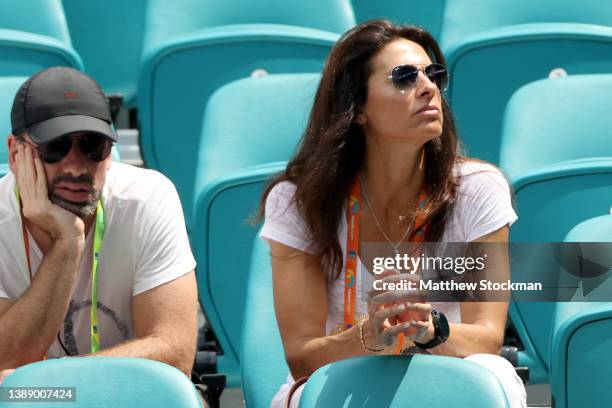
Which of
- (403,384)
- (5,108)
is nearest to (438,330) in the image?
(403,384)

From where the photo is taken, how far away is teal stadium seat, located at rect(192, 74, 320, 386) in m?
2.78

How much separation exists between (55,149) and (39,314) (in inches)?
12.4

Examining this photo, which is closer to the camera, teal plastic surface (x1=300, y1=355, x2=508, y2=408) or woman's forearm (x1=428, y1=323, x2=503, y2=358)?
teal plastic surface (x1=300, y1=355, x2=508, y2=408)

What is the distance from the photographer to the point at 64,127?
2357mm

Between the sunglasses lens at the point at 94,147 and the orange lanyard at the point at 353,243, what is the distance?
0.49 meters

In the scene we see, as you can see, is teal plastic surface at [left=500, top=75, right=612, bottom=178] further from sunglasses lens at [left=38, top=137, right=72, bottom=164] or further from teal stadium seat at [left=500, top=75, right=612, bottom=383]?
sunglasses lens at [left=38, top=137, right=72, bottom=164]

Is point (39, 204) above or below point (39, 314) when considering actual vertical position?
above

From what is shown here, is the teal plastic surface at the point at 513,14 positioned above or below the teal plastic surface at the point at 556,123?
above

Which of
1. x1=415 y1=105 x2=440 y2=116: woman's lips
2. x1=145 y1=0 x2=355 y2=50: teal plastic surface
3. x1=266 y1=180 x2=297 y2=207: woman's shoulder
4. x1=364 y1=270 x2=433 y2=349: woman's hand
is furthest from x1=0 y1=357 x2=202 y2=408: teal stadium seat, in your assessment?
x1=145 y1=0 x2=355 y2=50: teal plastic surface

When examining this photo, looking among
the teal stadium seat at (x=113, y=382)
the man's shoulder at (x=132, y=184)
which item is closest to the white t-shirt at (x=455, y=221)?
the man's shoulder at (x=132, y=184)

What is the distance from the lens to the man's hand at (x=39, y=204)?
2.35 meters

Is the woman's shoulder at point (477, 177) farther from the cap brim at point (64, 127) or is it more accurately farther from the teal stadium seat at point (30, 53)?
the teal stadium seat at point (30, 53)

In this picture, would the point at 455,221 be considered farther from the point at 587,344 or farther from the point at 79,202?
the point at 79,202

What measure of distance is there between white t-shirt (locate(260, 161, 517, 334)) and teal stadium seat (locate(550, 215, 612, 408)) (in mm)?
202
